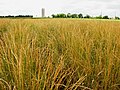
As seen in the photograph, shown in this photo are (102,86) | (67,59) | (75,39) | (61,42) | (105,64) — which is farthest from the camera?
(61,42)

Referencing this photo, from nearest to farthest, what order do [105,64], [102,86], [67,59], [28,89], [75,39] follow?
[28,89] < [102,86] < [105,64] < [67,59] < [75,39]

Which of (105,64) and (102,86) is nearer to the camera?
(102,86)

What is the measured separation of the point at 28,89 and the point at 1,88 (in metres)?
0.16

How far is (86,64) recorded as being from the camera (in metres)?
1.71

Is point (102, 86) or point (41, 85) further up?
point (41, 85)

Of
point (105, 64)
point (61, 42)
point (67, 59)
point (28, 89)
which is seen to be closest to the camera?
point (28, 89)

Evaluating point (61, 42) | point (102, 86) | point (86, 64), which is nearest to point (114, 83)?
point (102, 86)

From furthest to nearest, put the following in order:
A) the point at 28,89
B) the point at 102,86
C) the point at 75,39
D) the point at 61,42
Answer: the point at 61,42 → the point at 75,39 → the point at 102,86 → the point at 28,89

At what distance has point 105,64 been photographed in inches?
66.4

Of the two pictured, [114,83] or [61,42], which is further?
[61,42]

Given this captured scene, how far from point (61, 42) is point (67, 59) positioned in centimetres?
51

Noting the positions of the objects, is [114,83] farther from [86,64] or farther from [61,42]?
[61,42]

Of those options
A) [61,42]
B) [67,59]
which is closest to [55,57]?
[67,59]

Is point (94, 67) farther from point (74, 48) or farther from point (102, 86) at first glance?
point (74, 48)
